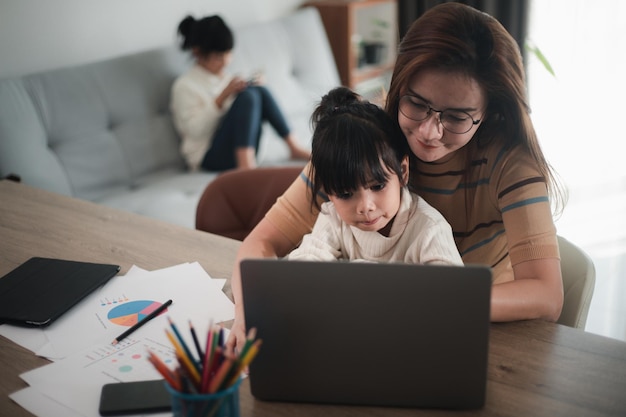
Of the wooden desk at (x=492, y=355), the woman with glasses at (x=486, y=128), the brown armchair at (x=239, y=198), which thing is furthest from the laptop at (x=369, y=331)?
the brown armchair at (x=239, y=198)

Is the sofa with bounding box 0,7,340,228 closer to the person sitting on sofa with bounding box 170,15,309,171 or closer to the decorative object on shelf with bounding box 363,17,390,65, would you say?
the person sitting on sofa with bounding box 170,15,309,171

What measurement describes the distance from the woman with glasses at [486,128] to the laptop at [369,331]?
0.71 ft

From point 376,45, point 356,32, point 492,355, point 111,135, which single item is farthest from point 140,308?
point 356,32

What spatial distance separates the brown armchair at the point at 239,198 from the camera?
5.27 feet

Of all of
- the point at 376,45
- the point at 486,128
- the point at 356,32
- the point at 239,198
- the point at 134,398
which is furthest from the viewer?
the point at 356,32

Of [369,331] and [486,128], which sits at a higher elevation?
[486,128]

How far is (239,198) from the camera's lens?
1635 millimetres

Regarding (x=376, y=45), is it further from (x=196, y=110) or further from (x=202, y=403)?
(x=202, y=403)

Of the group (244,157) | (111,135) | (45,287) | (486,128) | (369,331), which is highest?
(486,128)

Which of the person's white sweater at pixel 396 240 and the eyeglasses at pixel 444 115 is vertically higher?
the eyeglasses at pixel 444 115

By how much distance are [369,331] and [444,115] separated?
49 cm

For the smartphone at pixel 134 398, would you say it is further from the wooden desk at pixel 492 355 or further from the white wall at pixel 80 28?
the white wall at pixel 80 28

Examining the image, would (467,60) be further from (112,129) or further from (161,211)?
(112,129)

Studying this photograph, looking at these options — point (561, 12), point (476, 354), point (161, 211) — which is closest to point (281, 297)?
point (476, 354)
